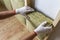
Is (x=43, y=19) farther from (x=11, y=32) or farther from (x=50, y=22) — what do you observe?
(x=11, y=32)

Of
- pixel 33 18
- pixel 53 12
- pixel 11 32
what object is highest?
pixel 53 12

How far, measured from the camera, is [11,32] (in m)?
1.60

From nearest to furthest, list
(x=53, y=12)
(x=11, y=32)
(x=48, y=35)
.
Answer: (x=53, y=12) < (x=48, y=35) < (x=11, y=32)

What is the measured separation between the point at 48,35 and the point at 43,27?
0.36 feet

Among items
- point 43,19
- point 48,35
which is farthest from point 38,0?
point 48,35

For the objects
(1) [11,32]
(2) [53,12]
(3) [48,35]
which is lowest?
(1) [11,32]

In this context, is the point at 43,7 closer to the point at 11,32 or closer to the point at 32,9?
the point at 32,9

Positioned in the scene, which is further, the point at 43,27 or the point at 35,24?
the point at 35,24

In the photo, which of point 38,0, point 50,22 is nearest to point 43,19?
point 50,22

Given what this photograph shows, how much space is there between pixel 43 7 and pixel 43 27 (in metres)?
0.19

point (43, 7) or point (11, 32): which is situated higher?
point (43, 7)

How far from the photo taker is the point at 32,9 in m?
1.02

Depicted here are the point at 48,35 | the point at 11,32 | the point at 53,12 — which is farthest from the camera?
the point at 11,32

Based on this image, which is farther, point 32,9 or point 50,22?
point 32,9
